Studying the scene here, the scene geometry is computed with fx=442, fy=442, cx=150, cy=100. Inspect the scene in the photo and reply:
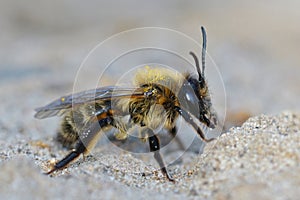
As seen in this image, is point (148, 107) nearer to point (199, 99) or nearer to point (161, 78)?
point (161, 78)

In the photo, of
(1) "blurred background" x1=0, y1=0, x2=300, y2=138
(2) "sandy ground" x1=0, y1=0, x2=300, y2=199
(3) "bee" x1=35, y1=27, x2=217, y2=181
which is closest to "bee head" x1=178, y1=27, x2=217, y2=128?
(3) "bee" x1=35, y1=27, x2=217, y2=181

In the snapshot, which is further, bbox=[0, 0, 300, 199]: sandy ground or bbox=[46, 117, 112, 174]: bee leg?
bbox=[46, 117, 112, 174]: bee leg

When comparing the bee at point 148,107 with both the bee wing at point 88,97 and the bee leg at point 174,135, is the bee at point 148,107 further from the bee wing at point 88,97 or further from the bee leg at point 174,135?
the bee leg at point 174,135

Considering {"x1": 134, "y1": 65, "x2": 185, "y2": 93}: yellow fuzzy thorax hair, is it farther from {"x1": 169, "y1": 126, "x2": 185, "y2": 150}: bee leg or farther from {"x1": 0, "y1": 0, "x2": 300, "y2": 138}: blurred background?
{"x1": 0, "y1": 0, "x2": 300, "y2": 138}: blurred background

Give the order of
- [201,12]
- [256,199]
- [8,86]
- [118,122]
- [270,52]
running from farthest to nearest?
[201,12], [270,52], [8,86], [118,122], [256,199]

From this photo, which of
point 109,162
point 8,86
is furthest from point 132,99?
point 8,86

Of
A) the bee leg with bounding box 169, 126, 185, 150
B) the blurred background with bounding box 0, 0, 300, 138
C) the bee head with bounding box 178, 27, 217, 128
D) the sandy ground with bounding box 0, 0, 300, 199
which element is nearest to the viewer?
the sandy ground with bounding box 0, 0, 300, 199

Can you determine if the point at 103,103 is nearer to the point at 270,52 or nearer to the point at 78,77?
the point at 78,77
